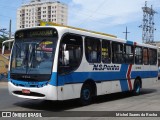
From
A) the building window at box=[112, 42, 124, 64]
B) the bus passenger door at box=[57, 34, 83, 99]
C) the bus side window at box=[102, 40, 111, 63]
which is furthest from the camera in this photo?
the building window at box=[112, 42, 124, 64]

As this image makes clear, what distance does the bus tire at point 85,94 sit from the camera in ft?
41.9

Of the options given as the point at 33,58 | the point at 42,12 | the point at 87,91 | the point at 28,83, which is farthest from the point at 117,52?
the point at 42,12

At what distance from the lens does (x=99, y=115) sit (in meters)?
10.5

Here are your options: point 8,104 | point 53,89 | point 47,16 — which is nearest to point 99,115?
point 53,89

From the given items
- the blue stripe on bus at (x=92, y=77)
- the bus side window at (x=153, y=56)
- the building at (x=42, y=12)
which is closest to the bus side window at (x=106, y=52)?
the blue stripe on bus at (x=92, y=77)

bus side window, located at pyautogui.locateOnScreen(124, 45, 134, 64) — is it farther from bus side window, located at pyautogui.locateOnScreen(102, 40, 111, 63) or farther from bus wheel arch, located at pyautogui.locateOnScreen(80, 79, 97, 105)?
bus wheel arch, located at pyautogui.locateOnScreen(80, 79, 97, 105)

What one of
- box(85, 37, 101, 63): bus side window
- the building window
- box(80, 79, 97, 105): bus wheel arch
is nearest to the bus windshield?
box(85, 37, 101, 63): bus side window

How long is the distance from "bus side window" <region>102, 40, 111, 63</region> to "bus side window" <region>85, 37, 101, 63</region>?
35cm

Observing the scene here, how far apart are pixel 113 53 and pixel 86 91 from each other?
289 cm

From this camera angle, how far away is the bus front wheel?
12758 millimetres

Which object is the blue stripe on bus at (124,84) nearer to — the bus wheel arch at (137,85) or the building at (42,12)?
the bus wheel arch at (137,85)

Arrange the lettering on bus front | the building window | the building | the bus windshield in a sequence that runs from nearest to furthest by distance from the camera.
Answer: the bus windshield < the lettering on bus front < the building window < the building

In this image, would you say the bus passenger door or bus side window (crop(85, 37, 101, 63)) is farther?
bus side window (crop(85, 37, 101, 63))

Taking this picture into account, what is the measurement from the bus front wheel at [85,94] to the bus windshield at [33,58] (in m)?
2.13
